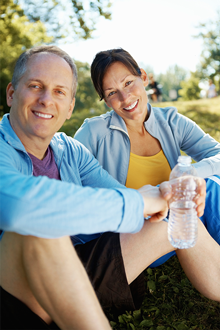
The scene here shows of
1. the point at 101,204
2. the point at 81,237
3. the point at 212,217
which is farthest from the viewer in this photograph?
the point at 212,217

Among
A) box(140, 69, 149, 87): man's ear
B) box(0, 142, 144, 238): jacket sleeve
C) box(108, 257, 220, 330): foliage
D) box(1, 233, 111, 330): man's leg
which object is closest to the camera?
box(0, 142, 144, 238): jacket sleeve

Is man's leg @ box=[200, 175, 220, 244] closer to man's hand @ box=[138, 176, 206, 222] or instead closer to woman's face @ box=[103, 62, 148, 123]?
man's hand @ box=[138, 176, 206, 222]

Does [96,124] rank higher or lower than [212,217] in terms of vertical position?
higher

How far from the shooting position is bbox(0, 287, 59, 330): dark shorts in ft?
5.11

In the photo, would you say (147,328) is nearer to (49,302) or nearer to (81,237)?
(81,237)

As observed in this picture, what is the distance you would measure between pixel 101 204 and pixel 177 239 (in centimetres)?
93

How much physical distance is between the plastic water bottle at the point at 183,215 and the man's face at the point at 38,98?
99 centimetres

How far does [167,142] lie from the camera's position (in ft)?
11.2

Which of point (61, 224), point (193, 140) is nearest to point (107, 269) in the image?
point (61, 224)

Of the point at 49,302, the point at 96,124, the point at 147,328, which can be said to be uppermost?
the point at 96,124

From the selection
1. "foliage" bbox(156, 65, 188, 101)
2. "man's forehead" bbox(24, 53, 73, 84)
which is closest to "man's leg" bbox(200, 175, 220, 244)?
"man's forehead" bbox(24, 53, 73, 84)

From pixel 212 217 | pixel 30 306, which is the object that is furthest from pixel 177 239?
pixel 30 306

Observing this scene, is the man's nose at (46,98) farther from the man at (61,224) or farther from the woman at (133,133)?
the woman at (133,133)

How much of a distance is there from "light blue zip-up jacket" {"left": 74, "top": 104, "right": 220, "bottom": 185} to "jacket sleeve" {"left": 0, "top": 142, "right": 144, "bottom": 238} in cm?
164
